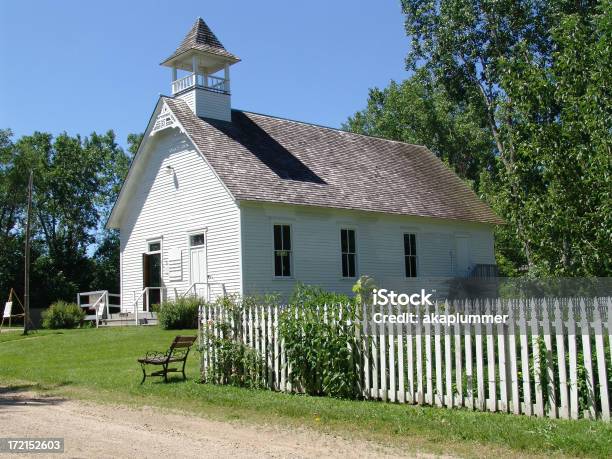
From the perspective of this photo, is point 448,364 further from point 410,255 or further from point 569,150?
point 410,255

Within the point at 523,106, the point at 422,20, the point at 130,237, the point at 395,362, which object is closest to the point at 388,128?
the point at 422,20

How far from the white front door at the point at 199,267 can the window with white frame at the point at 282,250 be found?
2585 mm

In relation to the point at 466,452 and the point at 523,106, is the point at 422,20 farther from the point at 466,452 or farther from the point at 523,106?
the point at 466,452

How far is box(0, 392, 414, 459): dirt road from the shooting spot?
24.0ft

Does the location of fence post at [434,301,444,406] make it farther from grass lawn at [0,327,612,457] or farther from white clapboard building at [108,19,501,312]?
white clapboard building at [108,19,501,312]

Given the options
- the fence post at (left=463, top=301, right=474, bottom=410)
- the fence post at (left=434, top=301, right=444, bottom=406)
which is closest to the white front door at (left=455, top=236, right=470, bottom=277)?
the fence post at (left=434, top=301, right=444, bottom=406)

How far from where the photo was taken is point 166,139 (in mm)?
26062

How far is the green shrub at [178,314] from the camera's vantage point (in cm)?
2220

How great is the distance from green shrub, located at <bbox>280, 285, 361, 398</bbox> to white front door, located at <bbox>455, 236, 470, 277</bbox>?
19044mm

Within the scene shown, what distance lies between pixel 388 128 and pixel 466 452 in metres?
45.5

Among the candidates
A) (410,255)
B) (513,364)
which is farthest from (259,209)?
(513,364)

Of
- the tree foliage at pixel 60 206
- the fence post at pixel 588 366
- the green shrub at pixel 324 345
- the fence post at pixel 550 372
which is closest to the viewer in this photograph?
the fence post at pixel 588 366

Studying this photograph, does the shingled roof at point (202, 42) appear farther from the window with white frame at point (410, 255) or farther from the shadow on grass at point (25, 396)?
the shadow on grass at point (25, 396)

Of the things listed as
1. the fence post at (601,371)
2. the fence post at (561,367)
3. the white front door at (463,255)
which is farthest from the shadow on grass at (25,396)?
the white front door at (463,255)
